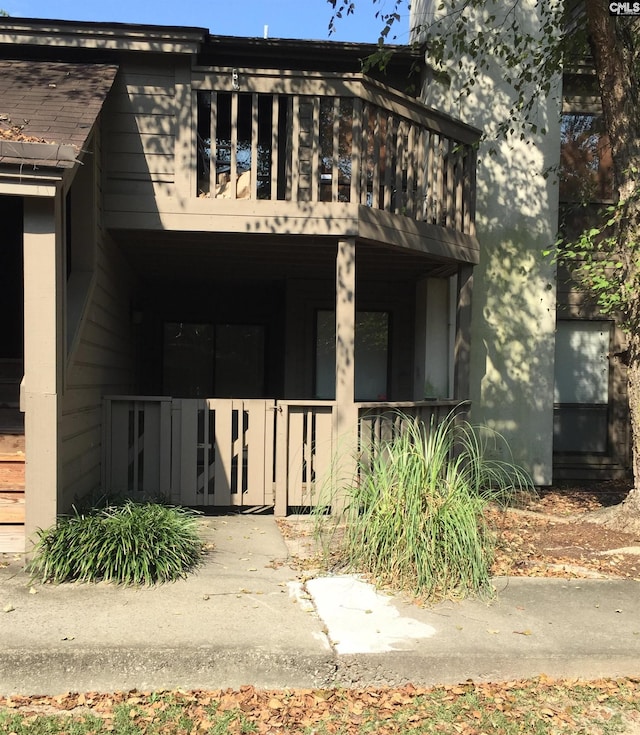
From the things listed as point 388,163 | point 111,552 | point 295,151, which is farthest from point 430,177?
point 111,552

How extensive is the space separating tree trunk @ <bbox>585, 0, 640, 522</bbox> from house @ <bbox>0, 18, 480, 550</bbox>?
180cm

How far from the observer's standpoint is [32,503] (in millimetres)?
4516

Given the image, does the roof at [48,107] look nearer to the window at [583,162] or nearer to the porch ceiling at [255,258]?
the porch ceiling at [255,258]

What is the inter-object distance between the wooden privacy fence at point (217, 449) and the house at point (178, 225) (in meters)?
0.02

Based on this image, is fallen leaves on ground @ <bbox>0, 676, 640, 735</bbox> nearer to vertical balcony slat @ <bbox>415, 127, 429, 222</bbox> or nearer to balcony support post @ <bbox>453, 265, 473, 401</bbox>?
balcony support post @ <bbox>453, 265, 473, 401</bbox>

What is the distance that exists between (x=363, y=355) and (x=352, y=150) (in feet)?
13.7

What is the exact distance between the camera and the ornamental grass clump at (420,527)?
4.18 m

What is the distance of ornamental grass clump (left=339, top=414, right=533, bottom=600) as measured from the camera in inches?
165

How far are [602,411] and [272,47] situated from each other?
707cm

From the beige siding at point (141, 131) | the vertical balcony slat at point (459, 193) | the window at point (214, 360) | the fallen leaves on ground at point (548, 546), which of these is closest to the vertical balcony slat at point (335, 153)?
the beige siding at point (141, 131)

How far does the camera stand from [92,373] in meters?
6.00

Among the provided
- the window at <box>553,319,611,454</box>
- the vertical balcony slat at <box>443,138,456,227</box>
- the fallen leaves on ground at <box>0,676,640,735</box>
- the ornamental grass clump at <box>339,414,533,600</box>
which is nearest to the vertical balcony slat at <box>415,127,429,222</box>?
the vertical balcony slat at <box>443,138,456,227</box>

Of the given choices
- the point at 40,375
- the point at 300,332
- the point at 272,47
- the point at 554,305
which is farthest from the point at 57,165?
the point at 554,305

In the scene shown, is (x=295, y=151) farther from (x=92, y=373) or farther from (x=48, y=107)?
(x=92, y=373)
